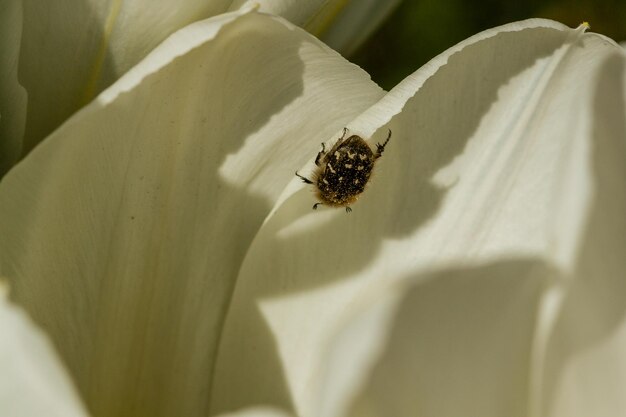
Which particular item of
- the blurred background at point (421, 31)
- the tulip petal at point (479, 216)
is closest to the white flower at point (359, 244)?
the tulip petal at point (479, 216)

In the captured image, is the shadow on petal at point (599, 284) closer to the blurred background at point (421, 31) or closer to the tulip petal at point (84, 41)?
the tulip petal at point (84, 41)

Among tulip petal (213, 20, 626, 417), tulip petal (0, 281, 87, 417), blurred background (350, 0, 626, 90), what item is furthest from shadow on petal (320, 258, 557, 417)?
blurred background (350, 0, 626, 90)

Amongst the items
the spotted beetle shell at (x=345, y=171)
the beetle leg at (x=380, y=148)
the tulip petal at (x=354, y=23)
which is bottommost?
the spotted beetle shell at (x=345, y=171)

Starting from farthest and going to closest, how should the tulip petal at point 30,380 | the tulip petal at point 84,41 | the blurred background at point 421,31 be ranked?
1. the blurred background at point 421,31
2. the tulip petal at point 84,41
3. the tulip petal at point 30,380

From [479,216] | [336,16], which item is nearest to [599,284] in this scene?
[479,216]

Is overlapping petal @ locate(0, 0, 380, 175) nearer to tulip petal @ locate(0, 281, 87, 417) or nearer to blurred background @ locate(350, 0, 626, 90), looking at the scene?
tulip petal @ locate(0, 281, 87, 417)

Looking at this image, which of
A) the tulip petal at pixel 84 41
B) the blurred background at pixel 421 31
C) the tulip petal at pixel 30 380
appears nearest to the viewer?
the tulip petal at pixel 30 380

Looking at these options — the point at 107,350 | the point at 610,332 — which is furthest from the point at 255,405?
the point at 610,332

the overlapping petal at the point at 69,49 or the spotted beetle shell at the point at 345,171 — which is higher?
the overlapping petal at the point at 69,49

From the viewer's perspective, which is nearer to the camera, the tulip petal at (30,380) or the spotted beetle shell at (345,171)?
the tulip petal at (30,380)
